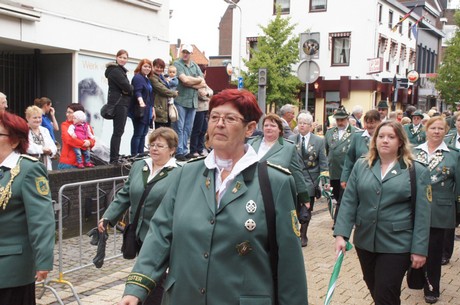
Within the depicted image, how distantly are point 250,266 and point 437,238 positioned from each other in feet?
14.3

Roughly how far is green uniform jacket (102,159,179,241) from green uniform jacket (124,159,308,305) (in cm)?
186

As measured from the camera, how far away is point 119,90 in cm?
985

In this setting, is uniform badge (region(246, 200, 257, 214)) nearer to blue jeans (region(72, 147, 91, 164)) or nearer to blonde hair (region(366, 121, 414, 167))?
blonde hair (region(366, 121, 414, 167))

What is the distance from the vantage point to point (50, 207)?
13.8 feet

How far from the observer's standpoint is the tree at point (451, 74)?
3634cm

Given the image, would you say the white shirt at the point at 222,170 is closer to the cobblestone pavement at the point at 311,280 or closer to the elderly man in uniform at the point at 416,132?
the cobblestone pavement at the point at 311,280

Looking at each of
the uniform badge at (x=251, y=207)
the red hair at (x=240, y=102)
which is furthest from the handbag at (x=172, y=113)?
the uniform badge at (x=251, y=207)

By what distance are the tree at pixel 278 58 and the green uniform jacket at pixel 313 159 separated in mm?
27855

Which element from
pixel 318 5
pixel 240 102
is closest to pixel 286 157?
pixel 240 102

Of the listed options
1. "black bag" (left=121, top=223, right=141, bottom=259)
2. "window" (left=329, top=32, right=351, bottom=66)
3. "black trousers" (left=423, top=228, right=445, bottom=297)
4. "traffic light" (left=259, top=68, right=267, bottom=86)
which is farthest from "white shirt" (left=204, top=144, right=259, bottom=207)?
"window" (left=329, top=32, right=351, bottom=66)

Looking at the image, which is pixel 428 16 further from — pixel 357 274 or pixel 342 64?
pixel 357 274

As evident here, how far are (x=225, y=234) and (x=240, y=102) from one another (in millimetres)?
706

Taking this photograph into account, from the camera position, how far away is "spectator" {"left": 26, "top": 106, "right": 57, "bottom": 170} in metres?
8.59

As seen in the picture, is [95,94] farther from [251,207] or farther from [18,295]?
[251,207]
